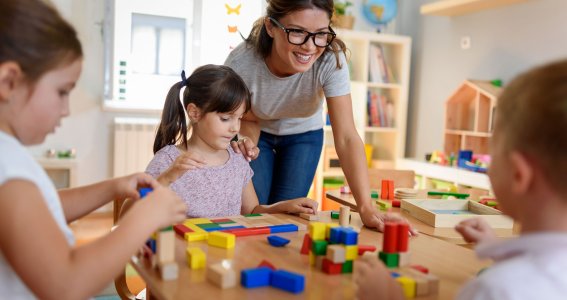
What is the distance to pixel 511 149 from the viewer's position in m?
0.71

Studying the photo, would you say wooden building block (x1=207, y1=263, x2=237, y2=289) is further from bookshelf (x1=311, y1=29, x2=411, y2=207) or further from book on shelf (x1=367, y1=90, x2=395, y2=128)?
book on shelf (x1=367, y1=90, x2=395, y2=128)

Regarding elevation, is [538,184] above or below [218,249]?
above

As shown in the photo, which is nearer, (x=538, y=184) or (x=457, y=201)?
(x=538, y=184)

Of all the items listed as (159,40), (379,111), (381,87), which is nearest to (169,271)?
(159,40)

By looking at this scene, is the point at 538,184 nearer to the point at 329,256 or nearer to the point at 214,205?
the point at 329,256

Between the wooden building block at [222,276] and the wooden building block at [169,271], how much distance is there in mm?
63

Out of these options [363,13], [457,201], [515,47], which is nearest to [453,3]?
[515,47]

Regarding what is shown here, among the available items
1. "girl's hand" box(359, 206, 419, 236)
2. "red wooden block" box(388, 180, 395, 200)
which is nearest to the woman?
"girl's hand" box(359, 206, 419, 236)

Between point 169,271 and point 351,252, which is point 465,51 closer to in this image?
point 351,252

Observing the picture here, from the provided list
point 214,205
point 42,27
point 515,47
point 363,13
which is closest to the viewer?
point 42,27

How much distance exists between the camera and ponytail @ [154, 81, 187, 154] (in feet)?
5.87

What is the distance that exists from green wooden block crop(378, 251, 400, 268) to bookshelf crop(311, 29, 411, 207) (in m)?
3.38

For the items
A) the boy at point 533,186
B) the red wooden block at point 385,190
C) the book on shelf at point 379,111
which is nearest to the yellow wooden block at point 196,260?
the boy at point 533,186

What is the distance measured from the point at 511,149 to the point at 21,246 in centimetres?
69
